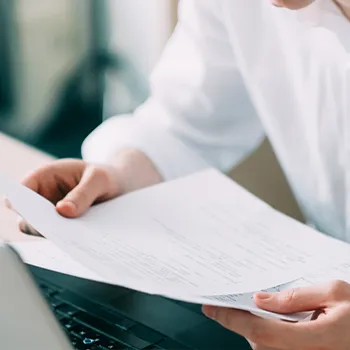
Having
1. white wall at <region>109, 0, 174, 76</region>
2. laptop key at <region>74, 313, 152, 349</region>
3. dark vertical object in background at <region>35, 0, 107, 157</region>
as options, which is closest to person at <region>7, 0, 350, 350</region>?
laptop key at <region>74, 313, 152, 349</region>

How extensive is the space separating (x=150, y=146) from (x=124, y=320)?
12.2 inches

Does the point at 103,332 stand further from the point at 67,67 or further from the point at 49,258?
the point at 67,67

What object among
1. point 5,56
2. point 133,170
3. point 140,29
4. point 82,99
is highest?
point 133,170

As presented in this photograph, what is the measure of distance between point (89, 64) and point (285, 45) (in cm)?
156

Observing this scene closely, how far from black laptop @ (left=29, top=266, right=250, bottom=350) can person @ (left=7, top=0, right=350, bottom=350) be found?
70 millimetres

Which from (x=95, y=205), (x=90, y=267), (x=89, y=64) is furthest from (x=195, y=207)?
(x=89, y=64)

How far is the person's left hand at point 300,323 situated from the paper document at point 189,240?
2 cm

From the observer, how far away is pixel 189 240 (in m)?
0.70

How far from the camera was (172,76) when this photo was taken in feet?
3.20

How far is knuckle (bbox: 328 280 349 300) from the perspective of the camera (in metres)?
0.58

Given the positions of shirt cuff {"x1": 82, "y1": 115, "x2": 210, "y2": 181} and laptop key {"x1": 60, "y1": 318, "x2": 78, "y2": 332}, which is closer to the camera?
laptop key {"x1": 60, "y1": 318, "x2": 78, "y2": 332}

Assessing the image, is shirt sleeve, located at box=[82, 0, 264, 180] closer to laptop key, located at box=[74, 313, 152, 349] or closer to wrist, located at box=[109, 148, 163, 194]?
wrist, located at box=[109, 148, 163, 194]

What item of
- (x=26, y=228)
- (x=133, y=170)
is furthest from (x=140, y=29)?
(x=26, y=228)

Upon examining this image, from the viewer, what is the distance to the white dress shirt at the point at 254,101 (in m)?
0.82
